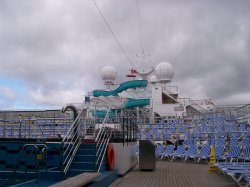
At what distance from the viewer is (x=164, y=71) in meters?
45.7

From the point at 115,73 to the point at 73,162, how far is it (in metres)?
40.7

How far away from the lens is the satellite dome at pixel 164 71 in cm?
4525

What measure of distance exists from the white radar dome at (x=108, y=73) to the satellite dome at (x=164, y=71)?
616 centimetres

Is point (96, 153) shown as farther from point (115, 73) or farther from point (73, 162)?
point (115, 73)

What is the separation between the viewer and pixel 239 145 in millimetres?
13242

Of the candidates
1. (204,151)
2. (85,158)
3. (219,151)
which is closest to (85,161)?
(85,158)

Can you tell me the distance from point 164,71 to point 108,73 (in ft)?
26.1

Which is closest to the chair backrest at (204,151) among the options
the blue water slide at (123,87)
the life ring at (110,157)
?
the life ring at (110,157)

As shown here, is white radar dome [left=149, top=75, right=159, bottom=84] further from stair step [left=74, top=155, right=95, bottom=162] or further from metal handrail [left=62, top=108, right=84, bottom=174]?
stair step [left=74, top=155, right=95, bottom=162]

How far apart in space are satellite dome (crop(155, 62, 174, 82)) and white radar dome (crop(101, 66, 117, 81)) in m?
6.16

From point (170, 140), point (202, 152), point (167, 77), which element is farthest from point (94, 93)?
point (202, 152)

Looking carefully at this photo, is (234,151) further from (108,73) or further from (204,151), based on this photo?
(108,73)

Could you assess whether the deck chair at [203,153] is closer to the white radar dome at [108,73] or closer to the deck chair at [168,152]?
the deck chair at [168,152]

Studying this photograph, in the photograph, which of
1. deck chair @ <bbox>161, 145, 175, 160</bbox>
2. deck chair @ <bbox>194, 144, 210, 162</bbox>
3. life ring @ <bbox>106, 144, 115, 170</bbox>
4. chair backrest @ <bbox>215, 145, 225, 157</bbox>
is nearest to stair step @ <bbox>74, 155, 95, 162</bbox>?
life ring @ <bbox>106, 144, 115, 170</bbox>
